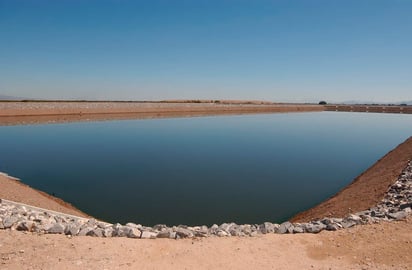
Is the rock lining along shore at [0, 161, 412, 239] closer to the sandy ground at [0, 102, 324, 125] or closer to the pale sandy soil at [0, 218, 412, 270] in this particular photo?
the pale sandy soil at [0, 218, 412, 270]

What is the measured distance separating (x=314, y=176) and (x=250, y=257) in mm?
12928

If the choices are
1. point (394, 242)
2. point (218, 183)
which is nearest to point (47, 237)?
point (394, 242)

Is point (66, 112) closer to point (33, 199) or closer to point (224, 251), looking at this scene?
point (33, 199)

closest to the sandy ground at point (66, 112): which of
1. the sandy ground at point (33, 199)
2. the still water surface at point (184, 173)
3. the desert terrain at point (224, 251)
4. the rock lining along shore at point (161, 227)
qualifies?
the still water surface at point (184, 173)

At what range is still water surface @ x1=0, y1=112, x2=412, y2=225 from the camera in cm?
1262

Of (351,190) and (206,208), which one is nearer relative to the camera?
(206,208)

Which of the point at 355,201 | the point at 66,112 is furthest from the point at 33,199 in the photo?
the point at 66,112

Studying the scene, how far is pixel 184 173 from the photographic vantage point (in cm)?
1823

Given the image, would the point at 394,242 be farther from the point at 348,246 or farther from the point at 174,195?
the point at 174,195

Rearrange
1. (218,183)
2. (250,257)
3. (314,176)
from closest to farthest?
(250,257) → (218,183) → (314,176)

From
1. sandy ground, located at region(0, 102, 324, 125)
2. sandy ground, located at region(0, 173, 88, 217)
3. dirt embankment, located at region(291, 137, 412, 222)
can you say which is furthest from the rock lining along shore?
sandy ground, located at region(0, 102, 324, 125)

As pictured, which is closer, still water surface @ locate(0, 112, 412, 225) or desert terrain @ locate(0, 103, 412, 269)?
desert terrain @ locate(0, 103, 412, 269)

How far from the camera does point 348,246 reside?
22.4 feet

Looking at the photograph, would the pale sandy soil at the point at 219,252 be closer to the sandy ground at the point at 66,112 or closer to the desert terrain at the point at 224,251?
the desert terrain at the point at 224,251
